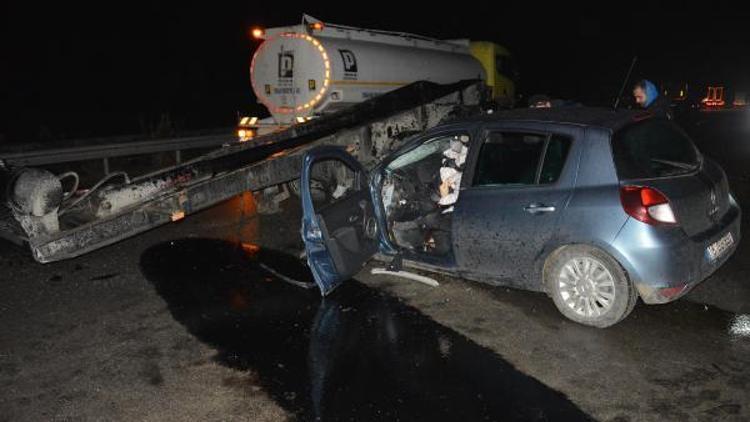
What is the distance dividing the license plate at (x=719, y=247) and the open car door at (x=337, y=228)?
273cm

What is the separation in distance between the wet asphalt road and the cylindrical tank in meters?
5.57

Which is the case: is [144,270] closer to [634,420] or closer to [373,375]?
[373,375]

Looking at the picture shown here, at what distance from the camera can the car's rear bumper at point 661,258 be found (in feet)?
13.5

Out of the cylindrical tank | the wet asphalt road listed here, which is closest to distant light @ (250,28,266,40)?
the cylindrical tank

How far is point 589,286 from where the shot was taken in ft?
14.8

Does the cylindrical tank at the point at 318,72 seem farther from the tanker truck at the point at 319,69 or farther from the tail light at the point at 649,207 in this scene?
the tail light at the point at 649,207

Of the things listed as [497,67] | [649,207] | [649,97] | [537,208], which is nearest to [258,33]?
[649,97]

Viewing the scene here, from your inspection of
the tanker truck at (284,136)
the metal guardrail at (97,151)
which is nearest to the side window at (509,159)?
the tanker truck at (284,136)

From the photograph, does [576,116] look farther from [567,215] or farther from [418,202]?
[418,202]

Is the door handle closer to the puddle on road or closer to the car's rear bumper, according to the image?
the car's rear bumper

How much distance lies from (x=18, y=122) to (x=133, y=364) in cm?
2170

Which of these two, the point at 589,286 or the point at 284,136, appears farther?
the point at 284,136

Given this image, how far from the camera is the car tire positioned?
14.3ft

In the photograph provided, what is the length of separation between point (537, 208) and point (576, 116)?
0.85 meters
